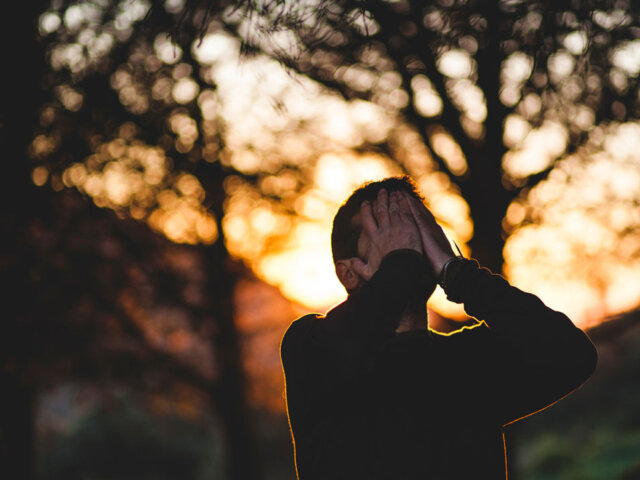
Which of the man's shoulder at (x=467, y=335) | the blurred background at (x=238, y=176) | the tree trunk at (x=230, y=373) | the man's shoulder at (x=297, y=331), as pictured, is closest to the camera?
the man's shoulder at (x=297, y=331)

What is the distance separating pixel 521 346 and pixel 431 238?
430 mm

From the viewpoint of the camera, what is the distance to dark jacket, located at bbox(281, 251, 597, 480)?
1.63 m

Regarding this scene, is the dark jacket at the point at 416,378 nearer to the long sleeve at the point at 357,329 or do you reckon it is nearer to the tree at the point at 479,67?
the long sleeve at the point at 357,329

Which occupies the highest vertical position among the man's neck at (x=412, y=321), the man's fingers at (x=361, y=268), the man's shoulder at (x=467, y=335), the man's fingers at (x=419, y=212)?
the man's fingers at (x=419, y=212)

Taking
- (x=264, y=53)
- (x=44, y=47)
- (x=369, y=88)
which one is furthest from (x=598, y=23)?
(x=44, y=47)

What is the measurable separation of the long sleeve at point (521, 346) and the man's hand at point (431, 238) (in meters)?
0.06

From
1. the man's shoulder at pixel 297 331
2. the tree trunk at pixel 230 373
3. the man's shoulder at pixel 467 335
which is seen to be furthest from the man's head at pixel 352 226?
the tree trunk at pixel 230 373

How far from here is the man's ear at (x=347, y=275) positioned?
6.29 ft

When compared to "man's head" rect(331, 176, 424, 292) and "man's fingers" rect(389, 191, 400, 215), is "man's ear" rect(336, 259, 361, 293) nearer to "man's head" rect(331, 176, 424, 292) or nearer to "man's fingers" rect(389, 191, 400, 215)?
"man's head" rect(331, 176, 424, 292)

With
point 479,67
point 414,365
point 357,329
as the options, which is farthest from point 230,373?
point 357,329

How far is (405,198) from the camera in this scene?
6.22ft

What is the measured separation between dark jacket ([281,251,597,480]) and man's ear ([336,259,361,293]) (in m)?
0.18

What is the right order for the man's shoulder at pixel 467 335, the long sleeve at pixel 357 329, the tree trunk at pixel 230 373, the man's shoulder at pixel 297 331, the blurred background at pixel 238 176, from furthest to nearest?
1. the tree trunk at pixel 230 373
2. the blurred background at pixel 238 176
3. the man's shoulder at pixel 467 335
4. the man's shoulder at pixel 297 331
5. the long sleeve at pixel 357 329

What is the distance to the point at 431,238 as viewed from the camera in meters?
1.84
